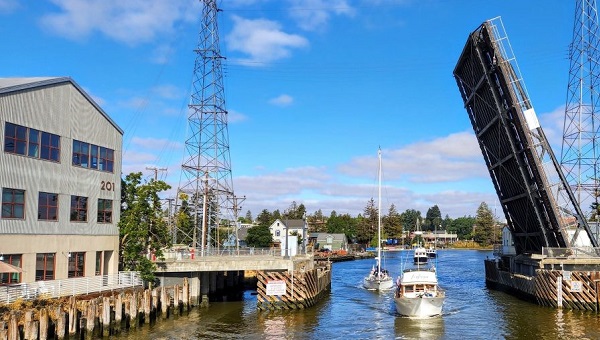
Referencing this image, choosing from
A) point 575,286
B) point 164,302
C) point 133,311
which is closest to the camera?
point 133,311

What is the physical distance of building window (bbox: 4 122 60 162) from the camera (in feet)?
88.5

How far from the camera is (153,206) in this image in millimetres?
37000

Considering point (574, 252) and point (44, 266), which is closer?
point (44, 266)

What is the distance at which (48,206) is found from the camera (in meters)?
29.3

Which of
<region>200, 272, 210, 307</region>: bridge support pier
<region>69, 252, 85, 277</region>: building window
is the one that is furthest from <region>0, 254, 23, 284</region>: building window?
<region>200, 272, 210, 307</region>: bridge support pier

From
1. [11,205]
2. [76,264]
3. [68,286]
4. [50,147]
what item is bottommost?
[68,286]

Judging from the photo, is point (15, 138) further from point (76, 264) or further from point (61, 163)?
point (76, 264)

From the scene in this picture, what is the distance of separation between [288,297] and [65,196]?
1479 centimetres

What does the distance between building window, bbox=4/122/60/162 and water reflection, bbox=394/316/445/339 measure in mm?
20113

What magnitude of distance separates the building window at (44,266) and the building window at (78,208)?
285 cm

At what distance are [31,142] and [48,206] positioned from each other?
3417mm

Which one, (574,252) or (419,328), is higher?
(574,252)

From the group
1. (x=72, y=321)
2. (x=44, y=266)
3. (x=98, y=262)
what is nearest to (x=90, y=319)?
(x=72, y=321)

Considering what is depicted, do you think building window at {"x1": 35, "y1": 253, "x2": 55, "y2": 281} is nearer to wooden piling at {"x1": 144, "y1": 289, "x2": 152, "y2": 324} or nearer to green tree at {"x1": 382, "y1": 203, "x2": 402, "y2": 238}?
wooden piling at {"x1": 144, "y1": 289, "x2": 152, "y2": 324}
